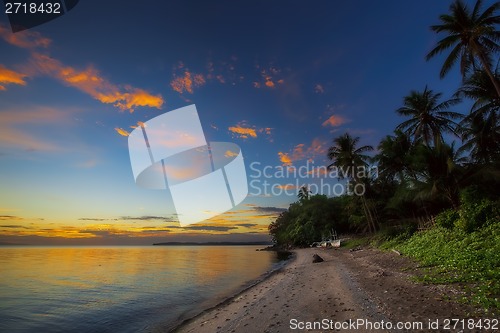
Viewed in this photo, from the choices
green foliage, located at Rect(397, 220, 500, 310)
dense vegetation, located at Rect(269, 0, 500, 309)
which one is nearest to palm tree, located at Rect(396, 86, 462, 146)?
dense vegetation, located at Rect(269, 0, 500, 309)

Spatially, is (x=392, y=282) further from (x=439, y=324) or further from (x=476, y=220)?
(x=476, y=220)

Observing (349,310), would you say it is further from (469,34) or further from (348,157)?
(348,157)

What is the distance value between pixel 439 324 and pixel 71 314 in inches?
634

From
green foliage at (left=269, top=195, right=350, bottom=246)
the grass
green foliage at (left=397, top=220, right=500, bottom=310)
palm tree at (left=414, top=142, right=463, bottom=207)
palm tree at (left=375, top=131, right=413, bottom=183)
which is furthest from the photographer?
green foliage at (left=269, top=195, right=350, bottom=246)

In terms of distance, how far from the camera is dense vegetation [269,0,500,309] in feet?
36.0

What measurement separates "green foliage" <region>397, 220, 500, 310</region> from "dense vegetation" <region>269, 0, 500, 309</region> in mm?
24

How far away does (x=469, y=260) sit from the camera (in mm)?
10102

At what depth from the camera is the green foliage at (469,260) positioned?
718cm

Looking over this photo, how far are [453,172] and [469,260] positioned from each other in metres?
13.2

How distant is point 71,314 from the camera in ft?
44.3

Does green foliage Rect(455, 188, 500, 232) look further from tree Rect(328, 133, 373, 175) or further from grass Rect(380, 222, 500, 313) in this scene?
tree Rect(328, 133, 373, 175)

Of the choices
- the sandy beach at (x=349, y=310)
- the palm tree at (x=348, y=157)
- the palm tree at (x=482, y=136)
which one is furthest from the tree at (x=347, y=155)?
the sandy beach at (x=349, y=310)

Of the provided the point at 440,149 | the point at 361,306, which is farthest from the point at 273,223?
the point at 361,306

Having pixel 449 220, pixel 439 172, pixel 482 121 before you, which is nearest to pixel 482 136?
pixel 482 121
